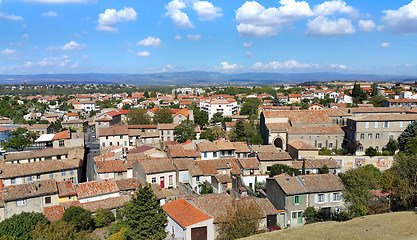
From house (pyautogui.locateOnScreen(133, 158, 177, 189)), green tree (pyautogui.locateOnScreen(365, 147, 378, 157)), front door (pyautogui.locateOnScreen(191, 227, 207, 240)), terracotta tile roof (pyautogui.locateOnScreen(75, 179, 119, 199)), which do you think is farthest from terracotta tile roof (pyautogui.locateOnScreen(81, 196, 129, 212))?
green tree (pyautogui.locateOnScreen(365, 147, 378, 157))

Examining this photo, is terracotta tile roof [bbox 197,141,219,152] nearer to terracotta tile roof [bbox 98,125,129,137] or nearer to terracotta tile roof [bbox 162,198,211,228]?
terracotta tile roof [bbox 162,198,211,228]

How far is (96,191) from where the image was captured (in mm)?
33375

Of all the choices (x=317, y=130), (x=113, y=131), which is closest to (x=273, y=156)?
(x=317, y=130)

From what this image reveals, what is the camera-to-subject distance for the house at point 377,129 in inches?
1800

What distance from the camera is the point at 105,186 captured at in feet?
112

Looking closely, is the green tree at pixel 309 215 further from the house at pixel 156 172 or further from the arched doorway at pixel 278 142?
the arched doorway at pixel 278 142

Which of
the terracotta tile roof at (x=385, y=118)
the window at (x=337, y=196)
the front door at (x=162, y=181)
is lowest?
the front door at (x=162, y=181)

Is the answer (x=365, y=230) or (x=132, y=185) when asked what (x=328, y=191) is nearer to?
(x=365, y=230)

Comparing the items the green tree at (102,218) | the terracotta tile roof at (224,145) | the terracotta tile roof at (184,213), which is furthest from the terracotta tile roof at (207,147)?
the terracotta tile roof at (184,213)

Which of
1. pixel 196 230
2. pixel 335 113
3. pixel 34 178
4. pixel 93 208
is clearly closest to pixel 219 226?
pixel 196 230

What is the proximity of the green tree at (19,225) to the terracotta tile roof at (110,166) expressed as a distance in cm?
1251

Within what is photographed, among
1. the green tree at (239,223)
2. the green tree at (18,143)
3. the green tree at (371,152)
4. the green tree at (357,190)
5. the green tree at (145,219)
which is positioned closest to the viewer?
the green tree at (145,219)

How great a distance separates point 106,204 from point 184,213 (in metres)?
10.7

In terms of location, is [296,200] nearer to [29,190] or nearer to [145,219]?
[145,219]
